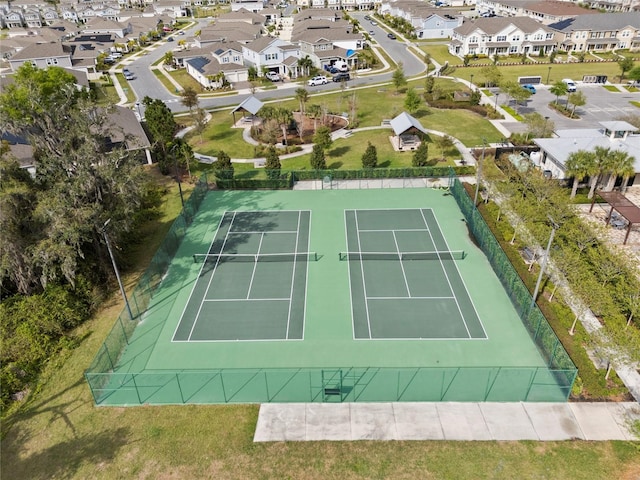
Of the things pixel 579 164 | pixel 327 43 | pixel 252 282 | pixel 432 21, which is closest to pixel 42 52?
pixel 327 43

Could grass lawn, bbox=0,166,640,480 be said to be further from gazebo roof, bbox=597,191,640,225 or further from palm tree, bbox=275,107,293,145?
palm tree, bbox=275,107,293,145

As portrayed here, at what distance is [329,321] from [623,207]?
23355 millimetres

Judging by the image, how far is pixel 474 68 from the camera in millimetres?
80812

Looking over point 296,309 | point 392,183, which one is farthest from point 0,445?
point 392,183

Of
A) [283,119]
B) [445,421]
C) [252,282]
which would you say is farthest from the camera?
[283,119]

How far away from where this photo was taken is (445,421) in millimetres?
19703

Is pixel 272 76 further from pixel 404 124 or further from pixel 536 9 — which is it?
pixel 536 9

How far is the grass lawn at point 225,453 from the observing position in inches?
703

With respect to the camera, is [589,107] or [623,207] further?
[589,107]

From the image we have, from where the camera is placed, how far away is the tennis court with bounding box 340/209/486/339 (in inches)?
978

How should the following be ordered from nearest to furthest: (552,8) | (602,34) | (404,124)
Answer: (404,124), (602,34), (552,8)

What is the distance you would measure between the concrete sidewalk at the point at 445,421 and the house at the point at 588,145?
78.6 feet

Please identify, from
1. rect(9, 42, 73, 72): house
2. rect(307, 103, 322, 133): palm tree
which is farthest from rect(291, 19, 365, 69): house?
rect(9, 42, 73, 72): house

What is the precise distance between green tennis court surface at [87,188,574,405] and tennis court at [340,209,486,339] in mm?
89
